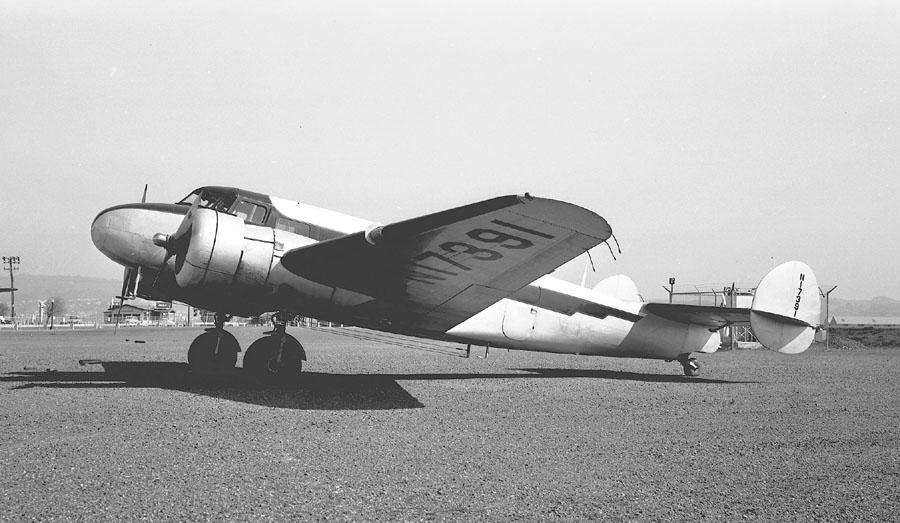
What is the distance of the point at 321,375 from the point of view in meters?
12.9

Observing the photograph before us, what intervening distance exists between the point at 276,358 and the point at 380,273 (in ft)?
8.72

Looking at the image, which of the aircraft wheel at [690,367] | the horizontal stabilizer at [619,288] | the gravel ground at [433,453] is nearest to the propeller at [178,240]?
the gravel ground at [433,453]

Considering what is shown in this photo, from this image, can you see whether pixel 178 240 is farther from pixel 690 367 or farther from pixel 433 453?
pixel 690 367

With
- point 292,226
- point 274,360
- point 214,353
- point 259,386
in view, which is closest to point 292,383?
point 274,360

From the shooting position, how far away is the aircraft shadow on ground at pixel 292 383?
8.91 metres

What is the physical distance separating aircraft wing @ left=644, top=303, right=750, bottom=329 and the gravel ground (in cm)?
317

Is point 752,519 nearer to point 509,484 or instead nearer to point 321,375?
point 509,484

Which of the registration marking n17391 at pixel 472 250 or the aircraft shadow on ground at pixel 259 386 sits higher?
the registration marking n17391 at pixel 472 250

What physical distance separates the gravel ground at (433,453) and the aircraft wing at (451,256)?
135 cm

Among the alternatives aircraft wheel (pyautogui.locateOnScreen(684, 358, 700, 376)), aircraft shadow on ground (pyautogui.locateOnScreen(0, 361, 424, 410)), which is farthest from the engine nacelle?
aircraft wheel (pyautogui.locateOnScreen(684, 358, 700, 376))

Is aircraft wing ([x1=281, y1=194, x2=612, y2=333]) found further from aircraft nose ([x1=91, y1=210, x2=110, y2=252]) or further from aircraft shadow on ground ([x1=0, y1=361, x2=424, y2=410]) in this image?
aircraft nose ([x1=91, y1=210, x2=110, y2=252])

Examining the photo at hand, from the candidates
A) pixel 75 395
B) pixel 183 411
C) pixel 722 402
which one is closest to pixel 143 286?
pixel 75 395

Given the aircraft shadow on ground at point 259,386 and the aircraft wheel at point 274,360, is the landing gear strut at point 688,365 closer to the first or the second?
the aircraft shadow on ground at point 259,386

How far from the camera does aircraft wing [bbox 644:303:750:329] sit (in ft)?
45.5
